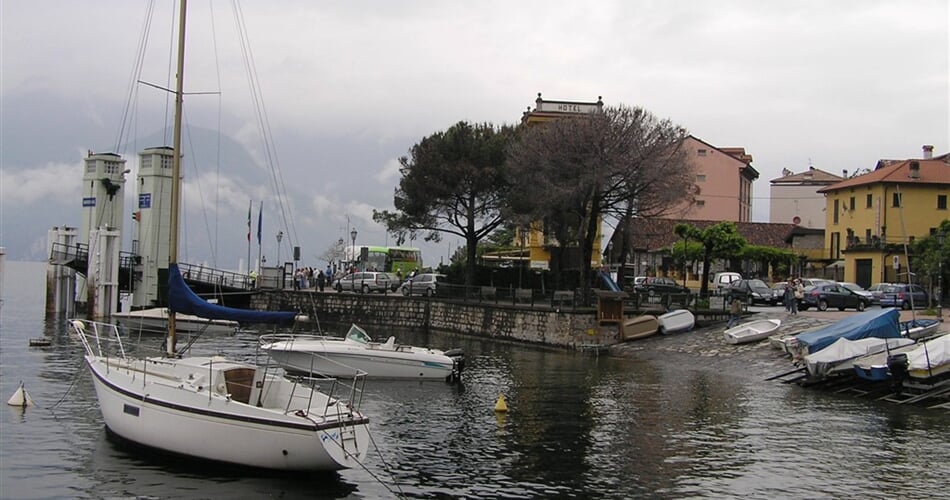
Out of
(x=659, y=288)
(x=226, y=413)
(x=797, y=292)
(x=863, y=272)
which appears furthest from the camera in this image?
(x=863, y=272)

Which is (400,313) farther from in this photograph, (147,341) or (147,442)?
(147,442)

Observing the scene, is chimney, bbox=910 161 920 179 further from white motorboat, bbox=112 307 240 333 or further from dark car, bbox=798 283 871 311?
white motorboat, bbox=112 307 240 333

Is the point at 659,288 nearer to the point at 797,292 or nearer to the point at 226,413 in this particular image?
the point at 797,292

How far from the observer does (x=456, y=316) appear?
52.4 m

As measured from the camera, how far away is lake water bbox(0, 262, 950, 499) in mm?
15609

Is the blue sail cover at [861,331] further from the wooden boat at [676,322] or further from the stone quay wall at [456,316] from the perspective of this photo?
the stone quay wall at [456,316]

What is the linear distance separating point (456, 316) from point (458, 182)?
919 centimetres

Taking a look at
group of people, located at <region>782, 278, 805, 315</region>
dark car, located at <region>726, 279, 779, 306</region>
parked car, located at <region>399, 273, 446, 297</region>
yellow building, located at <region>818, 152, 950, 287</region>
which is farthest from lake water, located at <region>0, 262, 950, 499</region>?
yellow building, located at <region>818, 152, 950, 287</region>

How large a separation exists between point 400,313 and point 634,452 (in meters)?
38.3

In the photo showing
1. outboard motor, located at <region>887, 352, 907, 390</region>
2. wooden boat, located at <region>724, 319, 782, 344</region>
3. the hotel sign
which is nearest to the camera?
outboard motor, located at <region>887, 352, 907, 390</region>

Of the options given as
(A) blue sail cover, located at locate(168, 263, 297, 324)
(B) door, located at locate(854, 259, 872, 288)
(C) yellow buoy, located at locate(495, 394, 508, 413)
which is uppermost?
(B) door, located at locate(854, 259, 872, 288)

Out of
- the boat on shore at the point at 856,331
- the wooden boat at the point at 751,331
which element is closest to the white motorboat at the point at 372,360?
the boat on shore at the point at 856,331

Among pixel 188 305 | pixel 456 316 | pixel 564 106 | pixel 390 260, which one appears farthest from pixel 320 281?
pixel 188 305

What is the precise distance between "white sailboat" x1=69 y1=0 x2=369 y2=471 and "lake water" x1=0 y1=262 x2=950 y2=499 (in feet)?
1.42
